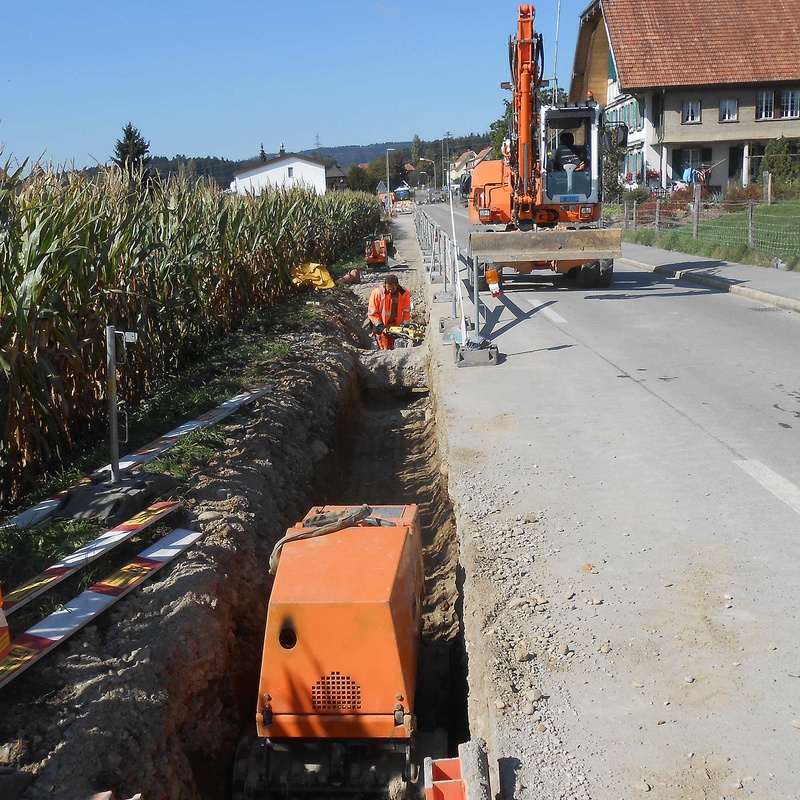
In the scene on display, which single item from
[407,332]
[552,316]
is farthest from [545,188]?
[407,332]

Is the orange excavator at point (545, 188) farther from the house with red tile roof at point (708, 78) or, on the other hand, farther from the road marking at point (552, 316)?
the house with red tile roof at point (708, 78)

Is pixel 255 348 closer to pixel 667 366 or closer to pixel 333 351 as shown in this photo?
pixel 333 351

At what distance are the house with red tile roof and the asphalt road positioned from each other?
1360 inches

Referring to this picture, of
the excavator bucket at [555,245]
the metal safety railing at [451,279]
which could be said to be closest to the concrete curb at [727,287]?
the excavator bucket at [555,245]

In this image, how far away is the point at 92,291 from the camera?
7430 millimetres

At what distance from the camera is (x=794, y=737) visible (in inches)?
134

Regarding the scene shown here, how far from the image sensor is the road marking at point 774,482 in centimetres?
570

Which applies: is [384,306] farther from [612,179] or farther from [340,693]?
[612,179]

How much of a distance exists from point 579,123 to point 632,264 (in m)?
6.79

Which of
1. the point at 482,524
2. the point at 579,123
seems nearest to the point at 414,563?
the point at 482,524

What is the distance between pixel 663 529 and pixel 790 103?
→ 43.9m

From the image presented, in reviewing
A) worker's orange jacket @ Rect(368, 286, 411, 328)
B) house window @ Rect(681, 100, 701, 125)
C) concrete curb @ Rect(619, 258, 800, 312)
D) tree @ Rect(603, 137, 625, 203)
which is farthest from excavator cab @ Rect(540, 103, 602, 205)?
house window @ Rect(681, 100, 701, 125)

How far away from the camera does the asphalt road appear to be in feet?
11.3

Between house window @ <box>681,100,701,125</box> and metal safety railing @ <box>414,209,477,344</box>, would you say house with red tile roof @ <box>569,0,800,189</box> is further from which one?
metal safety railing @ <box>414,209,477,344</box>
